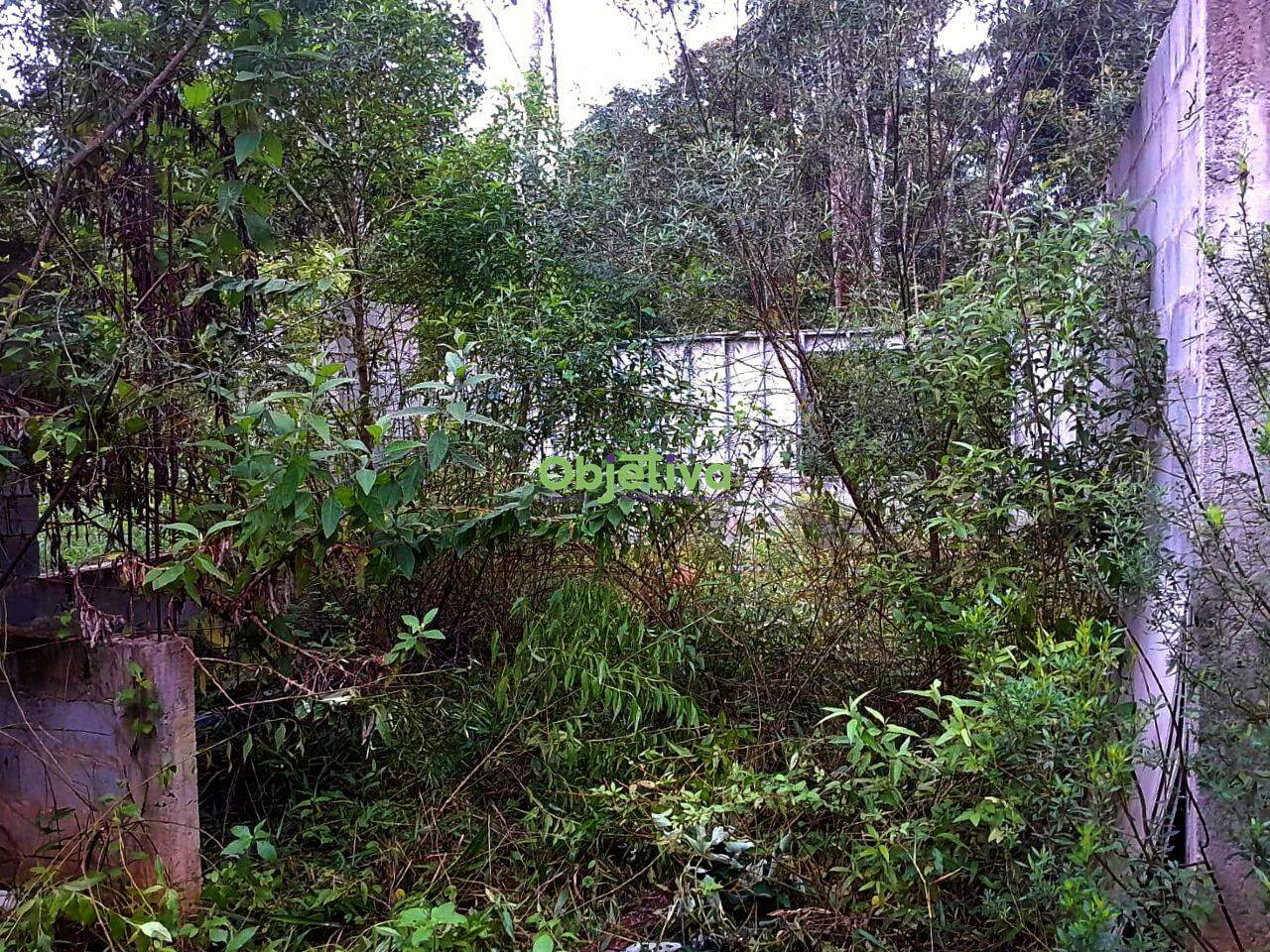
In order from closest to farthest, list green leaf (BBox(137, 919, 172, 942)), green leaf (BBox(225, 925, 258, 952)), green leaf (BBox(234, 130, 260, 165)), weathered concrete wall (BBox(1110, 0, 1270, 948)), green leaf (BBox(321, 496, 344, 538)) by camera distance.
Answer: weathered concrete wall (BBox(1110, 0, 1270, 948))
green leaf (BBox(137, 919, 172, 942))
green leaf (BBox(225, 925, 258, 952))
green leaf (BBox(321, 496, 344, 538))
green leaf (BBox(234, 130, 260, 165))

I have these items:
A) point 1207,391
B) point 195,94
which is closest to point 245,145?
point 195,94

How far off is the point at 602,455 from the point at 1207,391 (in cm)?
215

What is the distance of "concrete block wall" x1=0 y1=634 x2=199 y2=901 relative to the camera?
7.97ft

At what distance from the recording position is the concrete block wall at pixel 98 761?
2.43 meters

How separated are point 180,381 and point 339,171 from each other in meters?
1.95

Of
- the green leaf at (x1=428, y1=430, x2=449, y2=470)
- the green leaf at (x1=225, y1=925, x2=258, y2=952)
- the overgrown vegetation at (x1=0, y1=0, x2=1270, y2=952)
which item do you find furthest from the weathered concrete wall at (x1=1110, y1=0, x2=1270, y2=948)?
the green leaf at (x1=225, y1=925, x2=258, y2=952)

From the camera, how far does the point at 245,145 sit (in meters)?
2.52

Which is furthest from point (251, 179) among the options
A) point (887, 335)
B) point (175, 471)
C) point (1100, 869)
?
point (1100, 869)

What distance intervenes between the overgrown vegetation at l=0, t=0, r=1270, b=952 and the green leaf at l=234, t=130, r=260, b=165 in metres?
0.02

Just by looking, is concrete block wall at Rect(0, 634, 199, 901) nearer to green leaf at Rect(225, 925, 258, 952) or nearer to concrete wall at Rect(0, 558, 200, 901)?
concrete wall at Rect(0, 558, 200, 901)

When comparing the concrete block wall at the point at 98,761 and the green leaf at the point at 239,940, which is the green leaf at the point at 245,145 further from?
the green leaf at the point at 239,940

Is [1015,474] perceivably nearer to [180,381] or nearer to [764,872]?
[764,872]

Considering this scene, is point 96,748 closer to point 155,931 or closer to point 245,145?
point 155,931

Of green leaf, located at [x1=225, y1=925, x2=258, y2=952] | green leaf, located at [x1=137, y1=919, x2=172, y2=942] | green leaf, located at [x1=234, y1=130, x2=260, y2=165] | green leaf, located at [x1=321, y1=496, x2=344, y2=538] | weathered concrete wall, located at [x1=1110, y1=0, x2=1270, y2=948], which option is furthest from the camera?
green leaf, located at [x1=234, y1=130, x2=260, y2=165]
